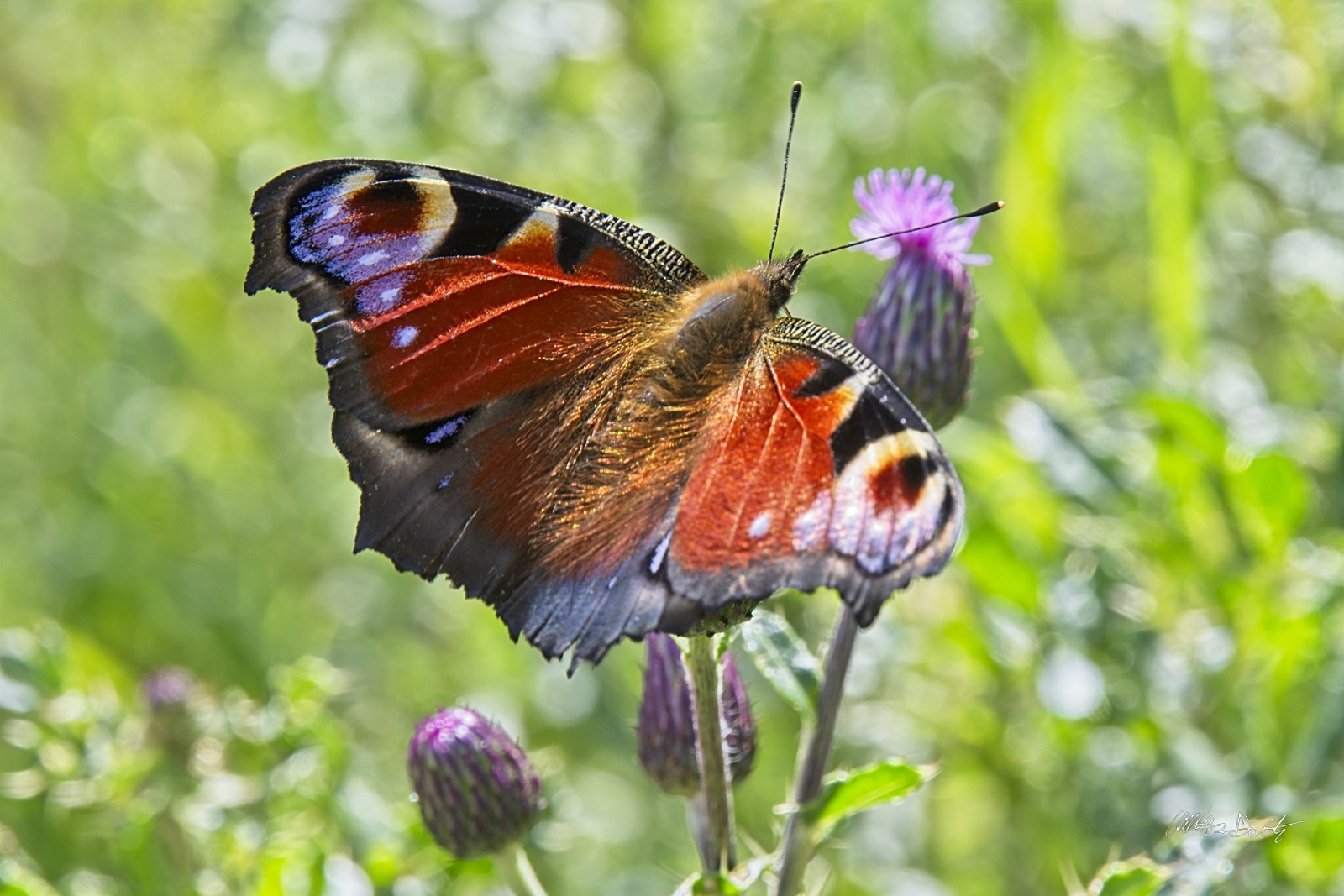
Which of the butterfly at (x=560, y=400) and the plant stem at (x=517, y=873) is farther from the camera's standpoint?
the plant stem at (x=517, y=873)

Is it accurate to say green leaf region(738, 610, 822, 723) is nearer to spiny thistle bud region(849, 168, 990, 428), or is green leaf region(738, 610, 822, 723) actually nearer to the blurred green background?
spiny thistle bud region(849, 168, 990, 428)

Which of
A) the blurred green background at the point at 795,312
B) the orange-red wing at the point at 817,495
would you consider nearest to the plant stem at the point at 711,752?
the orange-red wing at the point at 817,495

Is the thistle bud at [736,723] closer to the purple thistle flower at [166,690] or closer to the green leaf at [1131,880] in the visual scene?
the green leaf at [1131,880]

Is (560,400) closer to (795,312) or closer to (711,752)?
(711,752)

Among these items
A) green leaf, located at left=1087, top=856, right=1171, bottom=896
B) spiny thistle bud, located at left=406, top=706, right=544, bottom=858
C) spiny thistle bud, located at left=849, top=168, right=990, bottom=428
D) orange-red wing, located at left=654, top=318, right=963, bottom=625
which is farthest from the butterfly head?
green leaf, located at left=1087, top=856, right=1171, bottom=896

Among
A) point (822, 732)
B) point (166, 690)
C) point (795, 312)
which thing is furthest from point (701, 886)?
point (795, 312)
